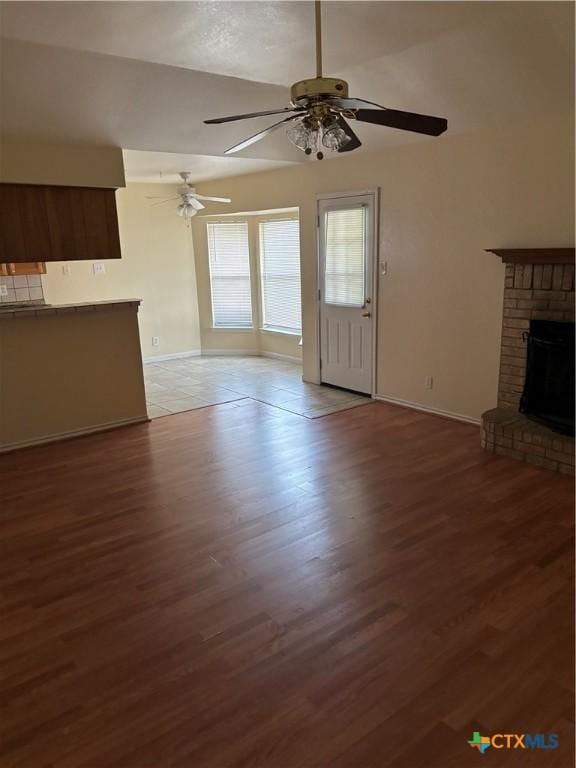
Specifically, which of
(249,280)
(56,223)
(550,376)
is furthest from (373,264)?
(249,280)

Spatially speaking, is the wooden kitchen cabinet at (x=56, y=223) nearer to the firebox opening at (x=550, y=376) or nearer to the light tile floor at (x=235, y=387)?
the light tile floor at (x=235, y=387)

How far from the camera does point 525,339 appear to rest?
4.17 metres

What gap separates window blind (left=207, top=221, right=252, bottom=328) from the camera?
796cm

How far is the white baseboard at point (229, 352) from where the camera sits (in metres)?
8.37

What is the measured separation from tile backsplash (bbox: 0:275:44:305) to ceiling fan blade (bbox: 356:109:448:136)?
212 inches

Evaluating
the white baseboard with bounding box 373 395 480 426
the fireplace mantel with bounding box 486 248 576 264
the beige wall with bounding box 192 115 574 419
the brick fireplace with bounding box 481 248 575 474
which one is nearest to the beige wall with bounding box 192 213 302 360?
the beige wall with bounding box 192 115 574 419

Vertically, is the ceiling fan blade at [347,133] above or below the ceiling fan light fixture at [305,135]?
above

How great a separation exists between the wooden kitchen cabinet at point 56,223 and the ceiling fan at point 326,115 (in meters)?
2.57

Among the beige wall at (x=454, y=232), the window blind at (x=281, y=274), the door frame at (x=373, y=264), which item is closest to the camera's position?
the beige wall at (x=454, y=232)

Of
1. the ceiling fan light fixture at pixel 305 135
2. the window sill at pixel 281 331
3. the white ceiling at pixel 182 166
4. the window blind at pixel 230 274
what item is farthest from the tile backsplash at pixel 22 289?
the ceiling fan light fixture at pixel 305 135

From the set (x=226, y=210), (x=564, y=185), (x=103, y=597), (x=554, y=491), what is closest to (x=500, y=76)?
(x=564, y=185)

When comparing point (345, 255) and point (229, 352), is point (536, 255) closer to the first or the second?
point (345, 255)

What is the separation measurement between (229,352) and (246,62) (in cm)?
517

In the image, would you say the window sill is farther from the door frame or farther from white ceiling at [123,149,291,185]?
white ceiling at [123,149,291,185]
